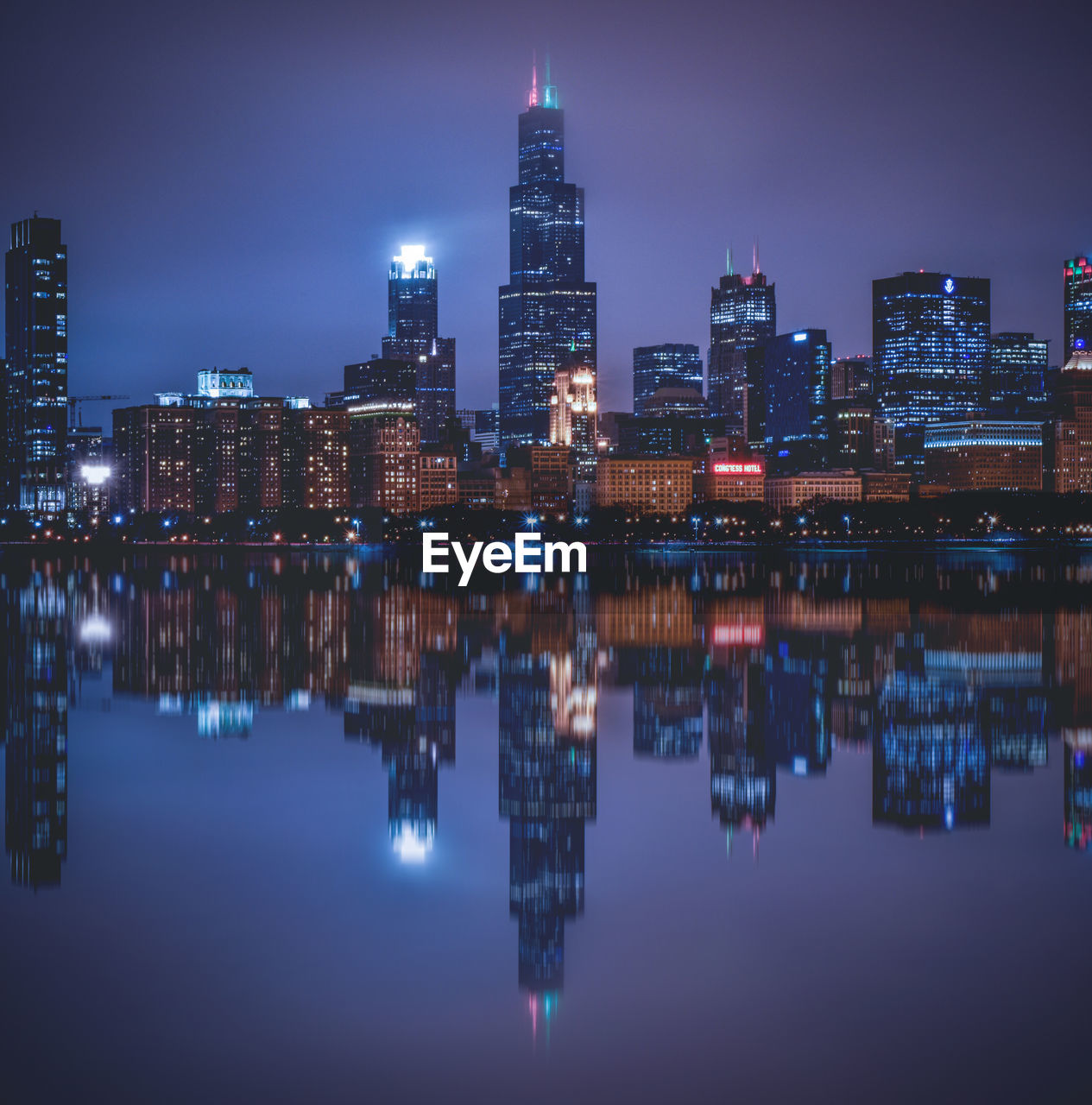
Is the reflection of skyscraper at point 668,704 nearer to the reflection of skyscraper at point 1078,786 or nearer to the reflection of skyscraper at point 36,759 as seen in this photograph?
the reflection of skyscraper at point 1078,786

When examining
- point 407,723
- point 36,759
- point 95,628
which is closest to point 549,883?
point 36,759

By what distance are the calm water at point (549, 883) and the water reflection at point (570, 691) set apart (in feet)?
0.34

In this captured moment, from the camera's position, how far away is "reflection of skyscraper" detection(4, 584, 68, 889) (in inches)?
541

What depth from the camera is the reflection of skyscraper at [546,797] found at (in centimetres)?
1147

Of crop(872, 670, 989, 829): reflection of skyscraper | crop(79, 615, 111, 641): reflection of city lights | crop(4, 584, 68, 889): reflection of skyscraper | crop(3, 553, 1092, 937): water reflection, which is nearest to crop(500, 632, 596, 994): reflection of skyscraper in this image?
crop(3, 553, 1092, 937): water reflection

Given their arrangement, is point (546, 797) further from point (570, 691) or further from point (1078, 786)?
point (570, 691)

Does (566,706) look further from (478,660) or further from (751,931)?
(751,931)

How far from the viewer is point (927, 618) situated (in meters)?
42.8

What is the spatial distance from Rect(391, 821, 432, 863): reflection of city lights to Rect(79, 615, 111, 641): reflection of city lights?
24110 millimetres

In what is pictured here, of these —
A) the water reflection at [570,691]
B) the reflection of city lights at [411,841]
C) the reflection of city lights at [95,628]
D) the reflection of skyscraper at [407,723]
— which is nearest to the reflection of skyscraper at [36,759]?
the water reflection at [570,691]

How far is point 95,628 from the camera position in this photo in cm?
4066

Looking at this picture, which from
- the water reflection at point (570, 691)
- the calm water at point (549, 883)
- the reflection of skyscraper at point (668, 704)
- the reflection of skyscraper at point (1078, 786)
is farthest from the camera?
the reflection of skyscraper at point (668, 704)

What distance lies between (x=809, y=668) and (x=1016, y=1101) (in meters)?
20.4

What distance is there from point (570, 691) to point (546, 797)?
8831 mm
